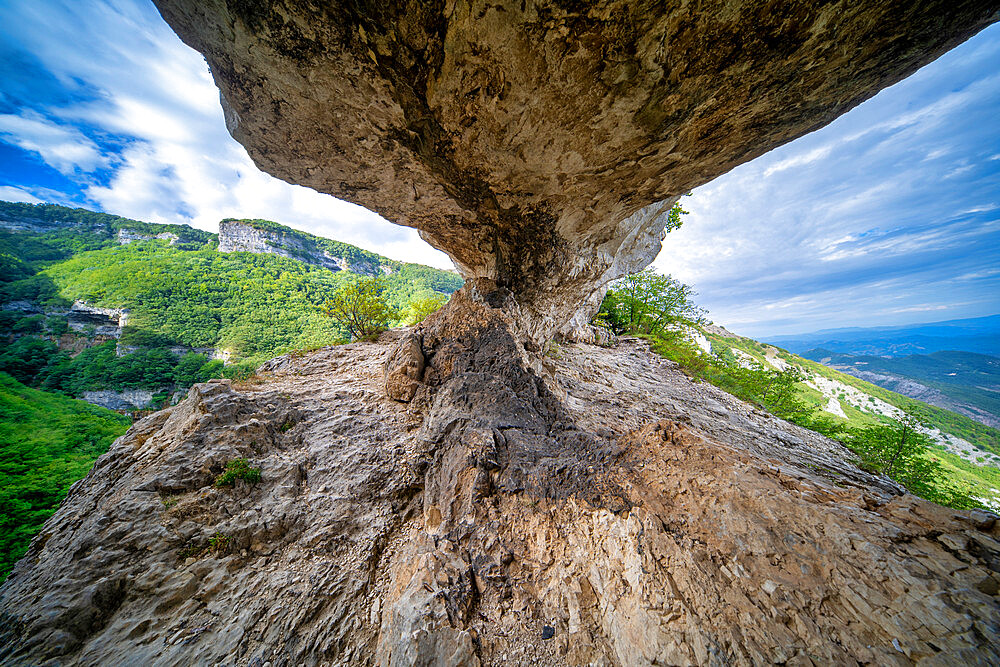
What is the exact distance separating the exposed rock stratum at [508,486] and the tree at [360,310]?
715 centimetres

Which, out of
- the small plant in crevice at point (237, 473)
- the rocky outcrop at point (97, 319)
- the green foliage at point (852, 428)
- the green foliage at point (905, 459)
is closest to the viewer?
the small plant in crevice at point (237, 473)

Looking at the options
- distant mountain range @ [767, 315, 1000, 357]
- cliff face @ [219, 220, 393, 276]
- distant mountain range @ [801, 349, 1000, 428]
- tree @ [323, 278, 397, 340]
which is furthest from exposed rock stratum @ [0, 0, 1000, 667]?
distant mountain range @ [767, 315, 1000, 357]

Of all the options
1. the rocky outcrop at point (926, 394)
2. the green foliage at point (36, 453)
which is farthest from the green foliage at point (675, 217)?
the rocky outcrop at point (926, 394)

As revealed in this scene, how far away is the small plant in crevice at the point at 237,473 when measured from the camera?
4520 mm

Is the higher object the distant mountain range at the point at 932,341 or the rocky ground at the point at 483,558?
the distant mountain range at the point at 932,341

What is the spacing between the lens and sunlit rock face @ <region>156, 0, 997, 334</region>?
2.95 meters

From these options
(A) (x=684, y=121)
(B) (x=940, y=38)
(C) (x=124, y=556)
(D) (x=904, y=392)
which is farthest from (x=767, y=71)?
(D) (x=904, y=392)

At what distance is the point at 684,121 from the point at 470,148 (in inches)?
124

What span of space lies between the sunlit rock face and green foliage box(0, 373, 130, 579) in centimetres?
1016

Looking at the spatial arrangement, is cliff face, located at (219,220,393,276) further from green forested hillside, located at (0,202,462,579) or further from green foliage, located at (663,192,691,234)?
green foliage, located at (663,192,691,234)

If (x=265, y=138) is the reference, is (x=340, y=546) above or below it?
below

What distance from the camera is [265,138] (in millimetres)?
4949

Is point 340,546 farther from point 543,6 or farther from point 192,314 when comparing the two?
point 192,314

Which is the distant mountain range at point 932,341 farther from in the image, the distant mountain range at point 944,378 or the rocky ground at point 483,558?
the rocky ground at point 483,558
